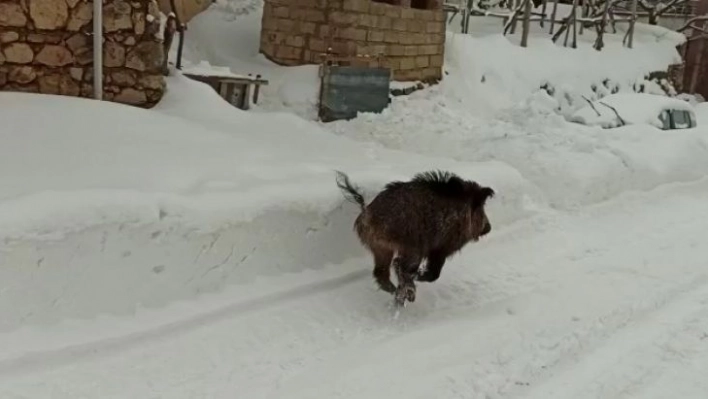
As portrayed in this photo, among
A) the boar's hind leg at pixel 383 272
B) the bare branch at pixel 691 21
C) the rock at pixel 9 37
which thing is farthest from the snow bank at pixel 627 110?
the bare branch at pixel 691 21

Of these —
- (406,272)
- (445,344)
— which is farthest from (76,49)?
(445,344)

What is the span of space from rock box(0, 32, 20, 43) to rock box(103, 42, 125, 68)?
79 cm

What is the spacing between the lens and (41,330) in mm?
4293

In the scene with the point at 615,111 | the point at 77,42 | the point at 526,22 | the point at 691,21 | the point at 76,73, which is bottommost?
the point at 615,111

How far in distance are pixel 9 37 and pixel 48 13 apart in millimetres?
410

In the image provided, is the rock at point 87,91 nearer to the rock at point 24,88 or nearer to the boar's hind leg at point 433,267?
the rock at point 24,88

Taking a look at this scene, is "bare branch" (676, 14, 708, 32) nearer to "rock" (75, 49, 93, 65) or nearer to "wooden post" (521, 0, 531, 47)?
"wooden post" (521, 0, 531, 47)

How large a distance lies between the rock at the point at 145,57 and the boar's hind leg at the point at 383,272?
12.0ft

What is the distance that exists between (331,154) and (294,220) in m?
2.42

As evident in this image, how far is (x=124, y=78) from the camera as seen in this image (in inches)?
305

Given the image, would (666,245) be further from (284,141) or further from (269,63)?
(269,63)

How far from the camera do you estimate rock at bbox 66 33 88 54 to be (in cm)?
736

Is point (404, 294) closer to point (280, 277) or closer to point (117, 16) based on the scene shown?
point (280, 277)

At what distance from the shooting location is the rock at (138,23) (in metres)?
7.66
